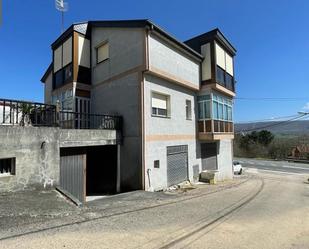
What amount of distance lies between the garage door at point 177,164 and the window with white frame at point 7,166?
8057 millimetres

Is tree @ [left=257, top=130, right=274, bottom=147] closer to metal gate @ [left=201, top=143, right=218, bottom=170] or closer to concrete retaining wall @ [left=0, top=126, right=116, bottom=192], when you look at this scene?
metal gate @ [left=201, top=143, right=218, bottom=170]

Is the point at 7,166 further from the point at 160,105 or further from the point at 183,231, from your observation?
the point at 160,105

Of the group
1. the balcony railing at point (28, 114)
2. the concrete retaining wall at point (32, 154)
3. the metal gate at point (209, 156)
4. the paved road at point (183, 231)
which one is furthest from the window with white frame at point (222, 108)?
the balcony railing at point (28, 114)

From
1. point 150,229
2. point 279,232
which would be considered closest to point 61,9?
point 150,229

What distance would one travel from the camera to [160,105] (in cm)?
1416

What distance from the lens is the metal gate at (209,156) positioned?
59.8 feet

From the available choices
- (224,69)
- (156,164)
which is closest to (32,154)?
(156,164)

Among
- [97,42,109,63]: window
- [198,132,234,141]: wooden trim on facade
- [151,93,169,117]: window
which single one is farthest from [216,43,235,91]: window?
[97,42,109,63]: window

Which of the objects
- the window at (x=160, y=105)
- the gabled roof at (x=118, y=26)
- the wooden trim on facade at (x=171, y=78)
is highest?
the gabled roof at (x=118, y=26)

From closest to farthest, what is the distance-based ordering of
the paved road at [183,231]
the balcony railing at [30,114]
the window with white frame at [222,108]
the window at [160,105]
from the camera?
the paved road at [183,231] → the balcony railing at [30,114] → the window at [160,105] → the window with white frame at [222,108]

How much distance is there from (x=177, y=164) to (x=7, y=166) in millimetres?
9160

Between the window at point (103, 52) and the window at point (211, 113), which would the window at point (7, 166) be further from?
the window at point (211, 113)

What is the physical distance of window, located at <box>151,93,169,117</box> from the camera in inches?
536

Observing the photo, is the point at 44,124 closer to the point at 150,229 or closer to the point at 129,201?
the point at 129,201
